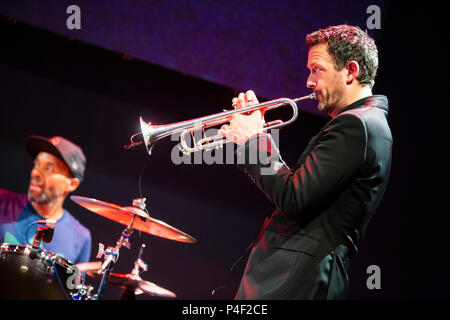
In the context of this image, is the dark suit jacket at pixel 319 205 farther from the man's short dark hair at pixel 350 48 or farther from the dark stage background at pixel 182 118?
the dark stage background at pixel 182 118

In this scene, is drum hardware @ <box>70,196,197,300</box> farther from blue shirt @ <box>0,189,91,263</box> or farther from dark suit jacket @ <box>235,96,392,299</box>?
dark suit jacket @ <box>235,96,392,299</box>

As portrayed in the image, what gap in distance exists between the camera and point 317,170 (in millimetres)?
1560

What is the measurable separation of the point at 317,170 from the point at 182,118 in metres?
2.83

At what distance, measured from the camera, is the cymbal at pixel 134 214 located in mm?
2840

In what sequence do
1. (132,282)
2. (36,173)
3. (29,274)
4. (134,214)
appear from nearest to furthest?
(29,274)
(134,214)
(132,282)
(36,173)

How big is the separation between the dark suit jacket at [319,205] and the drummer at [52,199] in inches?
99.1

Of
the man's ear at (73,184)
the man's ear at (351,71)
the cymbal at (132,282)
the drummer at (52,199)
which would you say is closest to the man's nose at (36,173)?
the drummer at (52,199)

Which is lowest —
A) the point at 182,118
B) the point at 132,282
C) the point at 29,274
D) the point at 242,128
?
the point at 132,282

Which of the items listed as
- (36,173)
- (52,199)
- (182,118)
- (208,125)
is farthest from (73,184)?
(208,125)

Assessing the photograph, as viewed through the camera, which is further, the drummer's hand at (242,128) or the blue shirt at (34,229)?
the blue shirt at (34,229)

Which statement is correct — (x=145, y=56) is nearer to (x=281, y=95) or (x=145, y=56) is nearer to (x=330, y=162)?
(x=281, y=95)

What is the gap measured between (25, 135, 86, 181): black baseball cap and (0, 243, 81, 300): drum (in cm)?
159

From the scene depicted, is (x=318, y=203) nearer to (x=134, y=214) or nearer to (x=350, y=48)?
(x=350, y=48)
